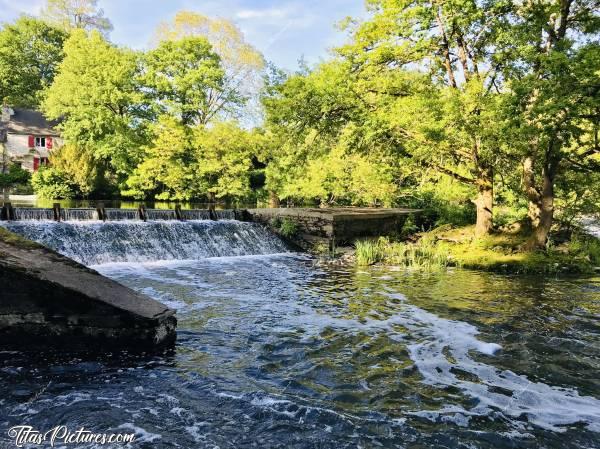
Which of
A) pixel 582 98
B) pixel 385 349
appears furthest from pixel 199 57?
pixel 385 349

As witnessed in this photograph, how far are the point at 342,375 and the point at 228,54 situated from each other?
31689 mm

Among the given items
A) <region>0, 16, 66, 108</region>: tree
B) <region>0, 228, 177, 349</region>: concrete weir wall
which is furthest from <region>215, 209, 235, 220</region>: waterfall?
<region>0, 16, 66, 108</region>: tree

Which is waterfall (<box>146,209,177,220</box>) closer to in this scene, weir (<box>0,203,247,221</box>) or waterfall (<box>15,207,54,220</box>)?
weir (<box>0,203,247,221</box>)

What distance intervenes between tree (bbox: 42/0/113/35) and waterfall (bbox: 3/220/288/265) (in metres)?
40.3

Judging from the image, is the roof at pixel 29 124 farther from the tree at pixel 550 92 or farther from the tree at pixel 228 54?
the tree at pixel 550 92

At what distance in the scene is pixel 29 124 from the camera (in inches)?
1588

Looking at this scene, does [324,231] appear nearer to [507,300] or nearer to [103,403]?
[507,300]

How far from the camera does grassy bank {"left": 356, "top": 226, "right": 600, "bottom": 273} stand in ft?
37.6

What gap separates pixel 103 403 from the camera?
367cm

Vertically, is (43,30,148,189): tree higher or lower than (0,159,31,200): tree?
higher

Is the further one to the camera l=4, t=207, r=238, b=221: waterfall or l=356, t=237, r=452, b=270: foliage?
l=4, t=207, r=238, b=221: waterfall

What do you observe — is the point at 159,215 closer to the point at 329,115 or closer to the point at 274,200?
the point at 329,115

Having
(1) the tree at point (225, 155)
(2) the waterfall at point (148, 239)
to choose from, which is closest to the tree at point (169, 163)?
(1) the tree at point (225, 155)

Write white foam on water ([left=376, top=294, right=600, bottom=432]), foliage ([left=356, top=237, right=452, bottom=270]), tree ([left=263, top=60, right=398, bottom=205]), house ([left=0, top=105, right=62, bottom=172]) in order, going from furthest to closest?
1. house ([left=0, top=105, right=62, bottom=172])
2. tree ([left=263, top=60, right=398, bottom=205])
3. foliage ([left=356, top=237, right=452, bottom=270])
4. white foam on water ([left=376, top=294, right=600, bottom=432])
